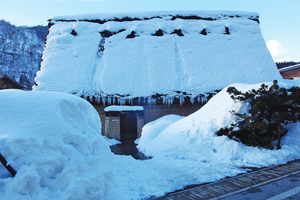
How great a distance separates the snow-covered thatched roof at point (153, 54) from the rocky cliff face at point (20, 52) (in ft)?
113

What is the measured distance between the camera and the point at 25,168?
178 cm

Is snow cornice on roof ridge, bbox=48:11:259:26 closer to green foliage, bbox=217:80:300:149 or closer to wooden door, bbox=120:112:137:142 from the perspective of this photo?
wooden door, bbox=120:112:137:142

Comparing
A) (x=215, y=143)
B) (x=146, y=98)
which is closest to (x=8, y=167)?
(x=215, y=143)

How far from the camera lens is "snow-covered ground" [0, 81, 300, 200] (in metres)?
1.85

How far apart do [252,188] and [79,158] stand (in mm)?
2724

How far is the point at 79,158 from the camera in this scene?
2309mm

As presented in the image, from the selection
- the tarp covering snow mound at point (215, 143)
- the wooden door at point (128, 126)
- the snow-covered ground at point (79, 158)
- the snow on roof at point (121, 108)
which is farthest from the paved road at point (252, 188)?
the wooden door at point (128, 126)

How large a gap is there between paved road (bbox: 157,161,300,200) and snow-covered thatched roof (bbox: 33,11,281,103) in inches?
284

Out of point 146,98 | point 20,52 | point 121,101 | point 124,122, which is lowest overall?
point 124,122

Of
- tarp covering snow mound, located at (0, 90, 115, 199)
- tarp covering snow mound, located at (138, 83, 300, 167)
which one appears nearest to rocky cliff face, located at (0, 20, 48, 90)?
tarp covering snow mound, located at (138, 83, 300, 167)

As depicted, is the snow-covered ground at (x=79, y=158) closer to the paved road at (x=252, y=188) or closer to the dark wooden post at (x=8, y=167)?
the dark wooden post at (x=8, y=167)

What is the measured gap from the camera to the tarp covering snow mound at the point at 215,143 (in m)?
4.36

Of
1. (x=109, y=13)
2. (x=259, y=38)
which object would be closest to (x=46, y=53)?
(x=109, y=13)

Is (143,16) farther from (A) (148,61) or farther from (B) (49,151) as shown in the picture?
(B) (49,151)
